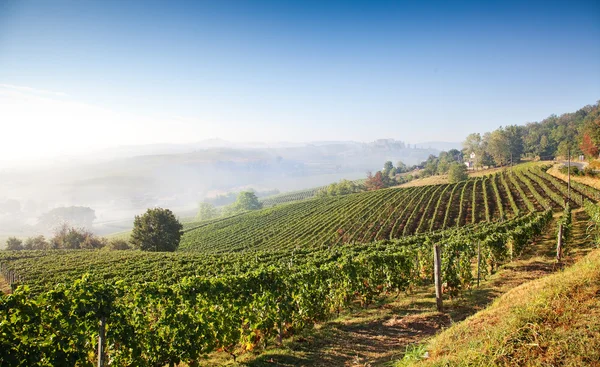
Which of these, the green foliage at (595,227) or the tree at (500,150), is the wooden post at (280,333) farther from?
the tree at (500,150)

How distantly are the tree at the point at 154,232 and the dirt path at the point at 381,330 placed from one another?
47.6 metres

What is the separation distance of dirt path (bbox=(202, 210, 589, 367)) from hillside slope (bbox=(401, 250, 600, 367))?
2128 mm

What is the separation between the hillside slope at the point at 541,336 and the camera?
4805 millimetres

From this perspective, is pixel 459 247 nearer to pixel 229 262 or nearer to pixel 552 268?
pixel 552 268

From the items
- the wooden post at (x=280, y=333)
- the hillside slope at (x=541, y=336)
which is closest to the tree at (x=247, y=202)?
the wooden post at (x=280, y=333)

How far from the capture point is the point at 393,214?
54531 mm

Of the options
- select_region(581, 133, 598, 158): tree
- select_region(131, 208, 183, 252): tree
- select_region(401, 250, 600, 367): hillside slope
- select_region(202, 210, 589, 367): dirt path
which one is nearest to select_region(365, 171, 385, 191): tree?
select_region(581, 133, 598, 158): tree

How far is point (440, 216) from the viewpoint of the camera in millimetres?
49812

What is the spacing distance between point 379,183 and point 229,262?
378 ft

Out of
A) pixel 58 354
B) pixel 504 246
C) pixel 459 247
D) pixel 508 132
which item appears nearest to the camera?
pixel 58 354

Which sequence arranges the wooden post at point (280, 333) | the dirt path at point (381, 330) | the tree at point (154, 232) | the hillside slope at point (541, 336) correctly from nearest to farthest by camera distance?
the hillside slope at point (541, 336) < the dirt path at point (381, 330) < the wooden post at point (280, 333) < the tree at point (154, 232)

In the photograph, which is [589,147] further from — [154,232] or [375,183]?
[154,232]

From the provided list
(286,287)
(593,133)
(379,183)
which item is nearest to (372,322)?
(286,287)

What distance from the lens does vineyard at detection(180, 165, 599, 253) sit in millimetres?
46156
